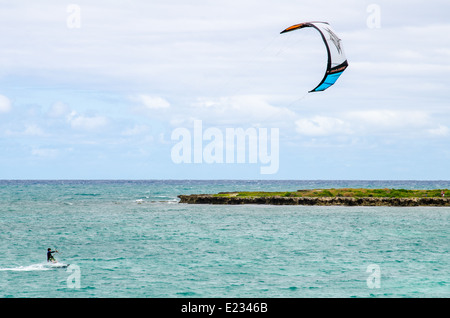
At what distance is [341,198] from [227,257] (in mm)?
51285

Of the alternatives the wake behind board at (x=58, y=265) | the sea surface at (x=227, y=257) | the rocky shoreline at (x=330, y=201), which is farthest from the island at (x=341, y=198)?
the wake behind board at (x=58, y=265)

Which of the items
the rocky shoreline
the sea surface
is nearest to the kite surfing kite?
the sea surface

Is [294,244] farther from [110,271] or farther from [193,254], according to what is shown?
[110,271]

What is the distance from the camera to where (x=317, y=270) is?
29.3 meters

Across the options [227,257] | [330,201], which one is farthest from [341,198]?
[227,257]

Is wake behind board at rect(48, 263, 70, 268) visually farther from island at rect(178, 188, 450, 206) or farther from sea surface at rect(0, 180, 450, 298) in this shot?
island at rect(178, 188, 450, 206)

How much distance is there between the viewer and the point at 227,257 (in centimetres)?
3353

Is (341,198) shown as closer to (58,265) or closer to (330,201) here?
(330,201)

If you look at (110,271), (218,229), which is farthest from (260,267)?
(218,229)

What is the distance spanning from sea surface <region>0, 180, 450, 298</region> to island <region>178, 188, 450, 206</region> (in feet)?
70.6
